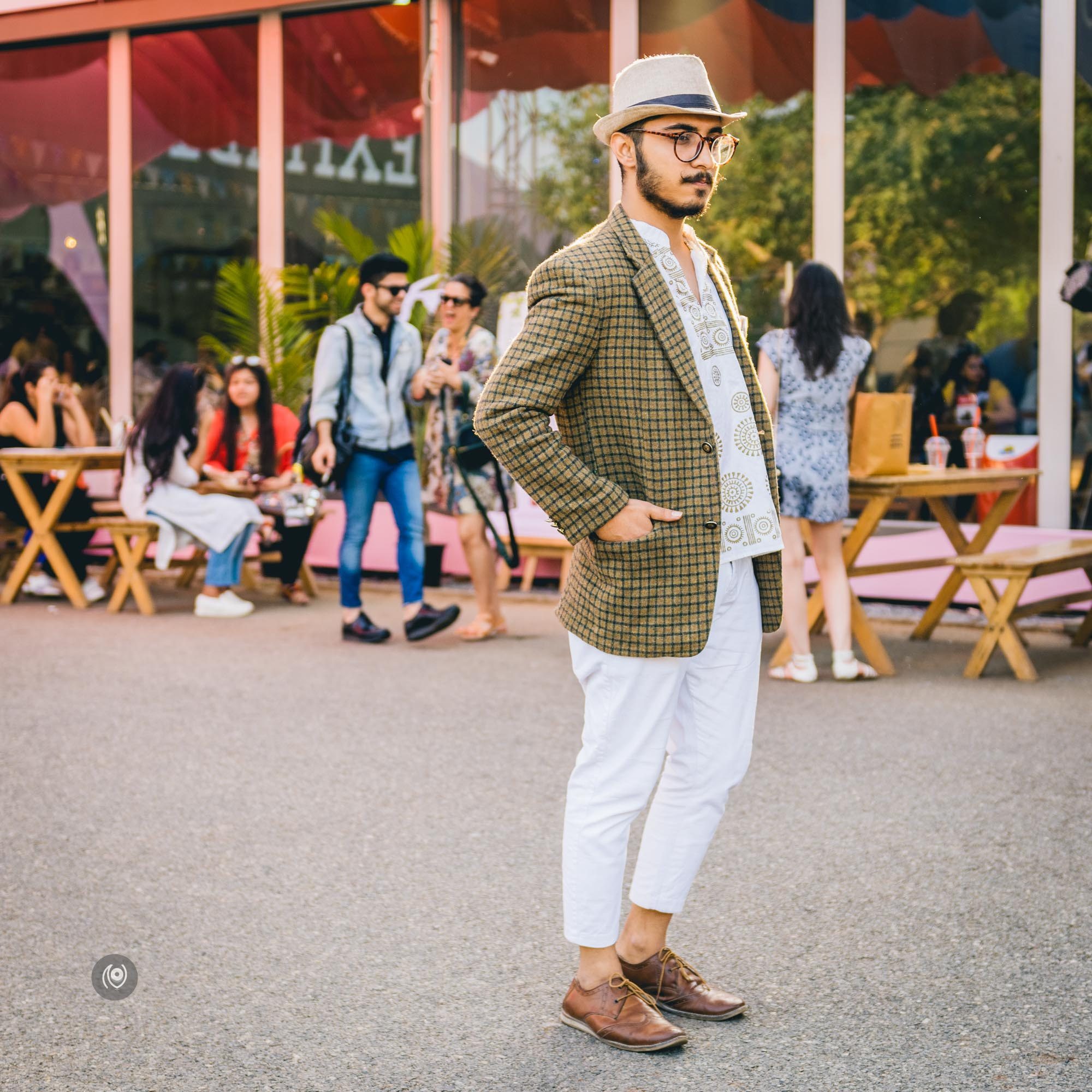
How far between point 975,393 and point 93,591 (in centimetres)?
615

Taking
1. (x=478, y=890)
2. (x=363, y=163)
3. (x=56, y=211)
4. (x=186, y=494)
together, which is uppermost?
(x=363, y=163)

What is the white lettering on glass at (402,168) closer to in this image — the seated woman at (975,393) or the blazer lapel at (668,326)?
the seated woman at (975,393)

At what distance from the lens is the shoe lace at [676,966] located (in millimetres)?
3146

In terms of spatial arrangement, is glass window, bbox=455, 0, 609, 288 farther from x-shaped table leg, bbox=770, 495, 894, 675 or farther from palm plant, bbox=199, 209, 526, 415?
x-shaped table leg, bbox=770, 495, 894, 675

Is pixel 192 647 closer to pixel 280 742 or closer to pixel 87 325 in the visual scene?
pixel 280 742

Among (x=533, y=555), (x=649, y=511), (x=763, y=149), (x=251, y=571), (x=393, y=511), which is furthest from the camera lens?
(x=251, y=571)

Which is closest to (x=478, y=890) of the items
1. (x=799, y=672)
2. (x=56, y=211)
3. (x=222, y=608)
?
(x=799, y=672)

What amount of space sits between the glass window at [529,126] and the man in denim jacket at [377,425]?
11.0 feet

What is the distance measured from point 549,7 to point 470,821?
27.8 ft

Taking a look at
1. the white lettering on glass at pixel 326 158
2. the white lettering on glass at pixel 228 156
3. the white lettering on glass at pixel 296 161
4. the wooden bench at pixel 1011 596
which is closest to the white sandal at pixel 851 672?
the wooden bench at pixel 1011 596

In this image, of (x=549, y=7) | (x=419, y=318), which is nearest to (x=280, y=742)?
(x=419, y=318)

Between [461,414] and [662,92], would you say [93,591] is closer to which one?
[461,414]

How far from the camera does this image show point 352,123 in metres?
12.4

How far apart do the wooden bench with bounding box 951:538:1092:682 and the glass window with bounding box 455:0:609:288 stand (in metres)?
5.05
